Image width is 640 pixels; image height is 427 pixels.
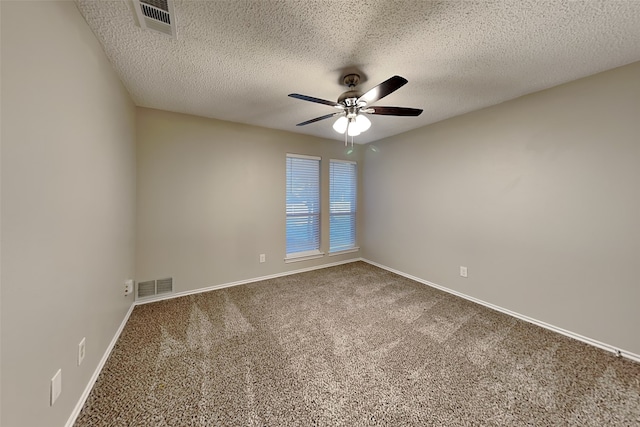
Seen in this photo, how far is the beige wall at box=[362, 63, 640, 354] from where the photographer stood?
1859mm

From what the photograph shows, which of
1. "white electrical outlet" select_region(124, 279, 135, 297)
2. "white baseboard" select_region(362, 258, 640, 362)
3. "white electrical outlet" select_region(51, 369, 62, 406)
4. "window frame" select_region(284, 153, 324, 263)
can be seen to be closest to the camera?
"white electrical outlet" select_region(51, 369, 62, 406)

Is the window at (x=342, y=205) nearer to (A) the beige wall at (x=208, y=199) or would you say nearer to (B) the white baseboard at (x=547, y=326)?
(A) the beige wall at (x=208, y=199)

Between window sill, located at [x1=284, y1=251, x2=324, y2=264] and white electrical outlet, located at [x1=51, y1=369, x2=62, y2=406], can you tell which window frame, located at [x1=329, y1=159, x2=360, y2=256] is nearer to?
window sill, located at [x1=284, y1=251, x2=324, y2=264]

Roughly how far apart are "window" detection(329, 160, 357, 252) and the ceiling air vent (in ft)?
9.64

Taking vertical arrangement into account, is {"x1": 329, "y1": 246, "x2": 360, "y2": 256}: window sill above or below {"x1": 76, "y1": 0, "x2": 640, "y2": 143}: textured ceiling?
below

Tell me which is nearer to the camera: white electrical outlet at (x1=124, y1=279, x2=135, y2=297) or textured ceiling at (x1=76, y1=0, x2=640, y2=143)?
textured ceiling at (x1=76, y1=0, x2=640, y2=143)

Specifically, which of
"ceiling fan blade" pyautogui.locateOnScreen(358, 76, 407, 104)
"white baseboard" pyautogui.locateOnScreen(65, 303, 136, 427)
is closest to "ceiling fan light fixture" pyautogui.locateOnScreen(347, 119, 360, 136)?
"ceiling fan blade" pyautogui.locateOnScreen(358, 76, 407, 104)

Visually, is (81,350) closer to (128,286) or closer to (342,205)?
(128,286)

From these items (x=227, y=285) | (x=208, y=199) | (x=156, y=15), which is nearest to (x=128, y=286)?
(x=227, y=285)

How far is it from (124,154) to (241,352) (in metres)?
2.18

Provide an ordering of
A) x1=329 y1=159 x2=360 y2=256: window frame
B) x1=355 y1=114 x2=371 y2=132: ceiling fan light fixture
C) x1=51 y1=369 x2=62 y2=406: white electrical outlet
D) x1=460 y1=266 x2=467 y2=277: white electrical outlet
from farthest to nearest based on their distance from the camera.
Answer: x1=329 y1=159 x2=360 y2=256: window frame, x1=460 y1=266 x2=467 y2=277: white electrical outlet, x1=355 y1=114 x2=371 y2=132: ceiling fan light fixture, x1=51 y1=369 x2=62 y2=406: white electrical outlet

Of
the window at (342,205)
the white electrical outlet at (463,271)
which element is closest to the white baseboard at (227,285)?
the window at (342,205)

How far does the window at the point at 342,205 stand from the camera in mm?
4207

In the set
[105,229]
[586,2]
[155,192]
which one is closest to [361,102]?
[586,2]
